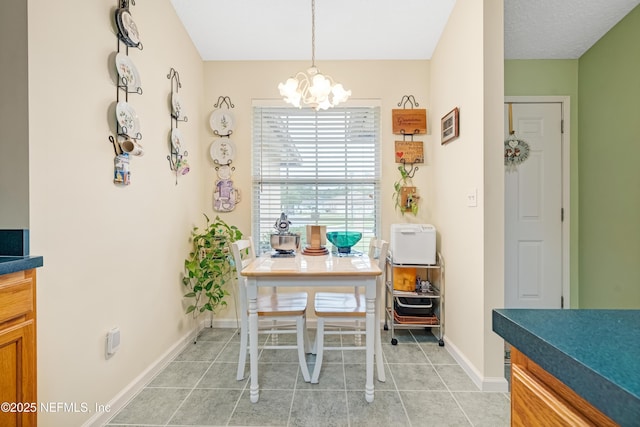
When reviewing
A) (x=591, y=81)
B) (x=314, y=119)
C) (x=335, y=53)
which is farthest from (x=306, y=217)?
(x=591, y=81)

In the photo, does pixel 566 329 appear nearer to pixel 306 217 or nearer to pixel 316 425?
pixel 316 425

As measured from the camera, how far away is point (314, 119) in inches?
116

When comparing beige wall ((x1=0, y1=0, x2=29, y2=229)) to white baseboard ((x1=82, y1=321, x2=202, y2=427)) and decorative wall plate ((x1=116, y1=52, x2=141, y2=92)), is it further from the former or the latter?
white baseboard ((x1=82, y1=321, x2=202, y2=427))

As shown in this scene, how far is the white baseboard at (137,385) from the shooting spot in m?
1.53

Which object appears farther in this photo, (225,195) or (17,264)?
(225,195)

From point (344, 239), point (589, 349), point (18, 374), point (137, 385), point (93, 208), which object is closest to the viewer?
point (589, 349)

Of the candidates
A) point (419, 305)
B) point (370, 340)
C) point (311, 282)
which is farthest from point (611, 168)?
point (311, 282)

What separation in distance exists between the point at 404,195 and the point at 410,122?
0.71 metres

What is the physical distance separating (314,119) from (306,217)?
994 mm

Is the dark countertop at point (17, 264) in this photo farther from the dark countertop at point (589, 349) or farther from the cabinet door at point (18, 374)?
the dark countertop at point (589, 349)

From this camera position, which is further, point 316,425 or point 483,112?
point 483,112

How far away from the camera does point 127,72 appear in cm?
172

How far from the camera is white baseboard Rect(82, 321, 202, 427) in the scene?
5.03ft

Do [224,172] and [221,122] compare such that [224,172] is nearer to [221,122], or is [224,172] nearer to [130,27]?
[221,122]
